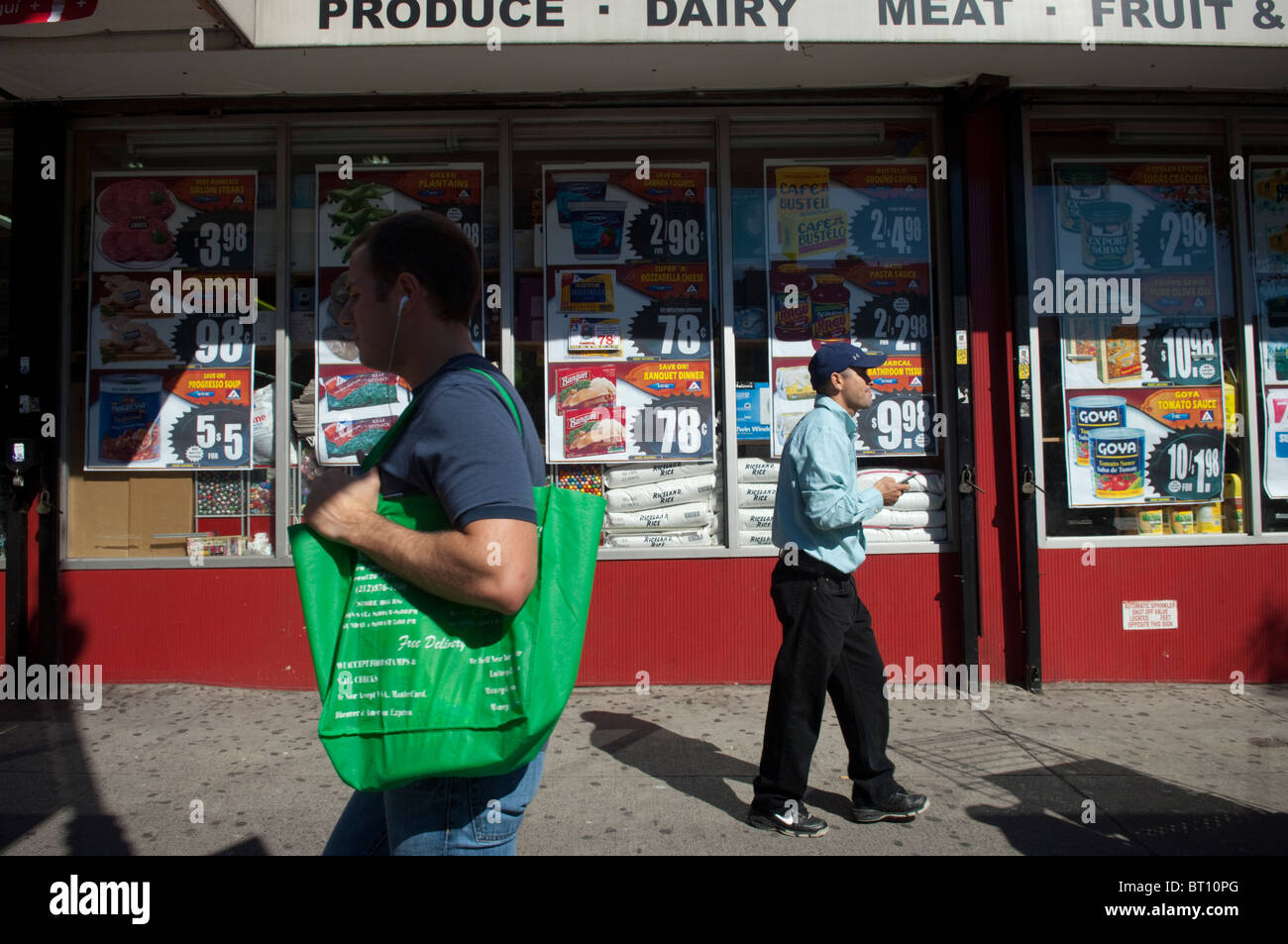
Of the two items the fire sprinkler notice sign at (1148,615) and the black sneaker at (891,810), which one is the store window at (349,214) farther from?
the fire sprinkler notice sign at (1148,615)

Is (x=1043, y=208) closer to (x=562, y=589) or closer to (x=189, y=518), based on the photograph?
(x=562, y=589)

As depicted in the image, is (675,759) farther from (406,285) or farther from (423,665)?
(406,285)

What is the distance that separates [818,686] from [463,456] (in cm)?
249

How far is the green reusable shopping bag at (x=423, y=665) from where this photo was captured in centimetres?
150

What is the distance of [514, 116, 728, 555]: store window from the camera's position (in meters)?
5.84

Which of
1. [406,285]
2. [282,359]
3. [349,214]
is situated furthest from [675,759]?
[349,214]

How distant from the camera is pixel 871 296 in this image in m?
5.93

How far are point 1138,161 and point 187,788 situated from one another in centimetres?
686

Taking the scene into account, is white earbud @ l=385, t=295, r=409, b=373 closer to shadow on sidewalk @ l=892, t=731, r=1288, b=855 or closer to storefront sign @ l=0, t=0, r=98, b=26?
shadow on sidewalk @ l=892, t=731, r=1288, b=855

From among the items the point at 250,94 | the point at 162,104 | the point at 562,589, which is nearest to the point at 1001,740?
the point at 562,589

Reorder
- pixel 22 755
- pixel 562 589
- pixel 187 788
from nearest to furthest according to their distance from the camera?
1. pixel 562 589
2. pixel 187 788
3. pixel 22 755

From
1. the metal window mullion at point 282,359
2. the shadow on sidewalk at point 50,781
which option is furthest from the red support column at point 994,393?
the shadow on sidewalk at point 50,781

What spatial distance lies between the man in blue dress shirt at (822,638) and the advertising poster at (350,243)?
289 centimetres

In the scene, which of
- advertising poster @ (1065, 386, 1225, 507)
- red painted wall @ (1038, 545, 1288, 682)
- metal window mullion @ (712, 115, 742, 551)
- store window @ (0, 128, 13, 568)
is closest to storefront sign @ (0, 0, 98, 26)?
store window @ (0, 128, 13, 568)
